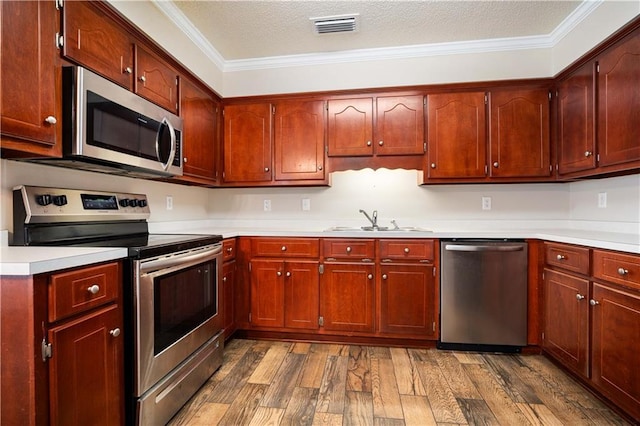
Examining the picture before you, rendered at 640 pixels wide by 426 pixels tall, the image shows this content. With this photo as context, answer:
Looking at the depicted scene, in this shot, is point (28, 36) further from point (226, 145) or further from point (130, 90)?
point (226, 145)

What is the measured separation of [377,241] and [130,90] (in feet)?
6.30

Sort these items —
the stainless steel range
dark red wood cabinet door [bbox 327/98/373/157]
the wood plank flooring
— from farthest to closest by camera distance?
1. dark red wood cabinet door [bbox 327/98/373/157]
2. the wood plank flooring
3. the stainless steel range

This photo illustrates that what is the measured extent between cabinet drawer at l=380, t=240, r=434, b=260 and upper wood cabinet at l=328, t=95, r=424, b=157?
0.79 m

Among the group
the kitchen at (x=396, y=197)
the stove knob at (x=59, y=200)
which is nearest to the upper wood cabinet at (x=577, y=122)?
the kitchen at (x=396, y=197)

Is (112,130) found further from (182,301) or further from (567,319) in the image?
(567,319)

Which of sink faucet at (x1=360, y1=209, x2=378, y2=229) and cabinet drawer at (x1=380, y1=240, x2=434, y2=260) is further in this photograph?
sink faucet at (x1=360, y1=209, x2=378, y2=229)

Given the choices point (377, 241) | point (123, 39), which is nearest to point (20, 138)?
point (123, 39)

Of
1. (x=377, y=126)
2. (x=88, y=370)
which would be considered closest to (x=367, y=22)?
(x=377, y=126)

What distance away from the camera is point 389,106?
2.85 meters

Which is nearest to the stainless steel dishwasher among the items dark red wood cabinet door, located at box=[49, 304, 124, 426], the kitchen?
the kitchen

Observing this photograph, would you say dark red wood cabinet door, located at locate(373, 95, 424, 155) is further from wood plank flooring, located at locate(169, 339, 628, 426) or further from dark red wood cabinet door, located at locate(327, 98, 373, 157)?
wood plank flooring, located at locate(169, 339, 628, 426)

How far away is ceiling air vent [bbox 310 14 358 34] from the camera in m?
2.49

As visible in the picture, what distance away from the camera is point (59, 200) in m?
1.68

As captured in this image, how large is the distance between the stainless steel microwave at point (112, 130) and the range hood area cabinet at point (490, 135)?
204cm
